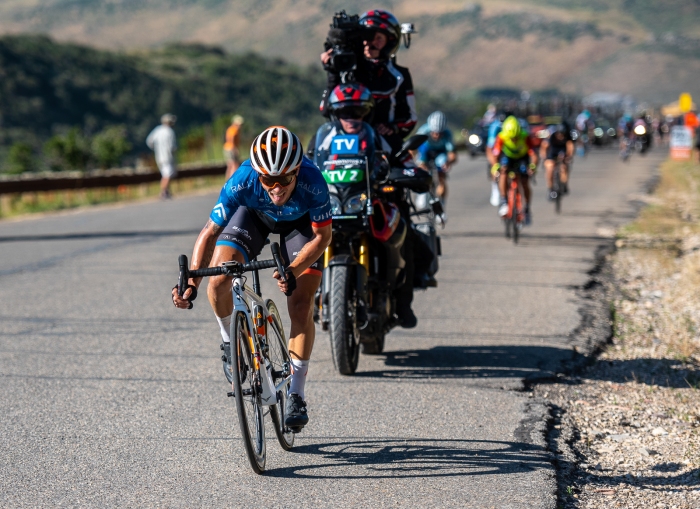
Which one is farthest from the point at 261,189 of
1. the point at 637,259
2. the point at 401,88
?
the point at 637,259

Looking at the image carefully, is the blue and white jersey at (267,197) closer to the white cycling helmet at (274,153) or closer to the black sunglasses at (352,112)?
the white cycling helmet at (274,153)

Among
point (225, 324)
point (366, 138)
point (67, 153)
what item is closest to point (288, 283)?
point (225, 324)

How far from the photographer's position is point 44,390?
6.54 metres

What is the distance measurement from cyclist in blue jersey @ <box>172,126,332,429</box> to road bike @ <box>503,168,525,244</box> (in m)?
8.97

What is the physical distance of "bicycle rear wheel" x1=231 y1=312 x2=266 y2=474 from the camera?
15.6ft

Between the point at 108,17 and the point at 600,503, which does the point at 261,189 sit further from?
the point at 108,17

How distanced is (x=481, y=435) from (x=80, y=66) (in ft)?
287

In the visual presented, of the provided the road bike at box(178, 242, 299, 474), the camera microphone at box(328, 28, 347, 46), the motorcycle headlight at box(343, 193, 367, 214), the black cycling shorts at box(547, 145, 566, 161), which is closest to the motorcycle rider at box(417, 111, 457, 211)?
the black cycling shorts at box(547, 145, 566, 161)

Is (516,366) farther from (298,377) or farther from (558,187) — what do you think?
(558,187)

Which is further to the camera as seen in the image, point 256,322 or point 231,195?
point 231,195

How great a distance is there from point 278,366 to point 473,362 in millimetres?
2371

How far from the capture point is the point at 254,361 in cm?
495

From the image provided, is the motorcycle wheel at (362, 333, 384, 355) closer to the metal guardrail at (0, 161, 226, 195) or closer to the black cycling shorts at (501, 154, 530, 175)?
the black cycling shorts at (501, 154, 530, 175)

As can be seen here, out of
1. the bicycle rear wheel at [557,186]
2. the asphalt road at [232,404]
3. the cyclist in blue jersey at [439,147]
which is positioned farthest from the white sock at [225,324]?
the bicycle rear wheel at [557,186]
